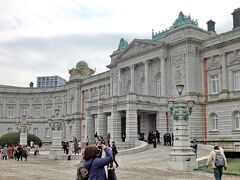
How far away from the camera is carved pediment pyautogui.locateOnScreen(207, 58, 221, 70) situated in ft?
146

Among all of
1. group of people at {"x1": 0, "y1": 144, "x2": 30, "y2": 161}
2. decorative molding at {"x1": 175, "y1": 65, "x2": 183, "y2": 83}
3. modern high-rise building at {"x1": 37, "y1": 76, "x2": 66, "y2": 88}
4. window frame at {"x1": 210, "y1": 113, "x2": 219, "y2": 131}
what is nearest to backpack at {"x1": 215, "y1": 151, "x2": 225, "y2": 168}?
group of people at {"x1": 0, "y1": 144, "x2": 30, "y2": 161}

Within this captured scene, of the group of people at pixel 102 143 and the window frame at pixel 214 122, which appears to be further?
the window frame at pixel 214 122

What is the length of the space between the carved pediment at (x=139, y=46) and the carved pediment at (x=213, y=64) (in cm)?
722

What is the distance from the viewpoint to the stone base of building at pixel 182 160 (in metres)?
22.5

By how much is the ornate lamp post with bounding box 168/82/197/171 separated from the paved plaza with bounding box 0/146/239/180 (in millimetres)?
951

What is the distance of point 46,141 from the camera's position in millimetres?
86188

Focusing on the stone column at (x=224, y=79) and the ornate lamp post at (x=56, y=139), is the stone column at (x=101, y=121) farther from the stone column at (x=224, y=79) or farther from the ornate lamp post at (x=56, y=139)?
the stone column at (x=224, y=79)

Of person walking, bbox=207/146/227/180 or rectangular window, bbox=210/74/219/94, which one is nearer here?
person walking, bbox=207/146/227/180

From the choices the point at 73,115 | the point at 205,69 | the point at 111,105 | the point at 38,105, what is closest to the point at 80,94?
the point at 73,115

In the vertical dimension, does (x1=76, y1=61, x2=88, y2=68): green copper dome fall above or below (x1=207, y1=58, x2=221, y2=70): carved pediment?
above

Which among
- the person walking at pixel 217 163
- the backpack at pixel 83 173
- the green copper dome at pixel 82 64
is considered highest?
the green copper dome at pixel 82 64

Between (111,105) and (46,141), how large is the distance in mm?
44448

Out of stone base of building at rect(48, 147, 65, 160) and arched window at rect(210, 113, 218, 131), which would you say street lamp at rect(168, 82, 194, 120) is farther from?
arched window at rect(210, 113, 218, 131)

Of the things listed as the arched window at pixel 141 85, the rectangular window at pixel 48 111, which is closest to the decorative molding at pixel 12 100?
the rectangular window at pixel 48 111
